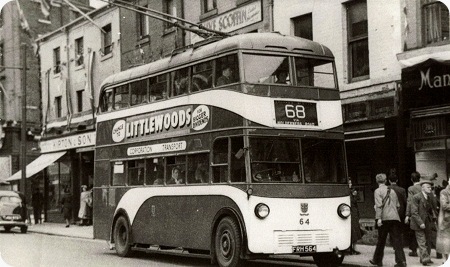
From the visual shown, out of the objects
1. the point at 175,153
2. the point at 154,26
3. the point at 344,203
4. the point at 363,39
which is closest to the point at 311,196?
the point at 344,203

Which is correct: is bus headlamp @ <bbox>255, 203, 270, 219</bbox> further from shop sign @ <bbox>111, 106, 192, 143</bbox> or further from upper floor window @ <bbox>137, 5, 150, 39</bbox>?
upper floor window @ <bbox>137, 5, 150, 39</bbox>

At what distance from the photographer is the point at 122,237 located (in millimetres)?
17078

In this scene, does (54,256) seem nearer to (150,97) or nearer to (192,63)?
(150,97)

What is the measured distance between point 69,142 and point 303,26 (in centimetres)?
1617

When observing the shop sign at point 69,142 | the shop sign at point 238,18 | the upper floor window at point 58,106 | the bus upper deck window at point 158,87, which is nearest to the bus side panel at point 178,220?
the bus upper deck window at point 158,87

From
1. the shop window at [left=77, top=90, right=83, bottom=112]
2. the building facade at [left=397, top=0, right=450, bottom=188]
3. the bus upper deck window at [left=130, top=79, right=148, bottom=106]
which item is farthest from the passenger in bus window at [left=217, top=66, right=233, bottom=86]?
the shop window at [left=77, top=90, right=83, bottom=112]

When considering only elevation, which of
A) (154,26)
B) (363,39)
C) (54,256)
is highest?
(154,26)

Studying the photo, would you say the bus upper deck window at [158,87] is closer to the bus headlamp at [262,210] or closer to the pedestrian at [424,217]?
the bus headlamp at [262,210]

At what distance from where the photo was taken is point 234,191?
40.5ft

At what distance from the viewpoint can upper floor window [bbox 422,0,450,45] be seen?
15.1 metres

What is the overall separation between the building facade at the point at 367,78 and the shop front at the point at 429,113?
0.56 meters

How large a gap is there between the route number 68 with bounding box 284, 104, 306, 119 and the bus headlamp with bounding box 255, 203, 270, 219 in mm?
1812

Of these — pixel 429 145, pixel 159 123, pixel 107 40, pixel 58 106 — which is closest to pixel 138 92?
pixel 159 123

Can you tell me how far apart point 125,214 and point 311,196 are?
624cm
